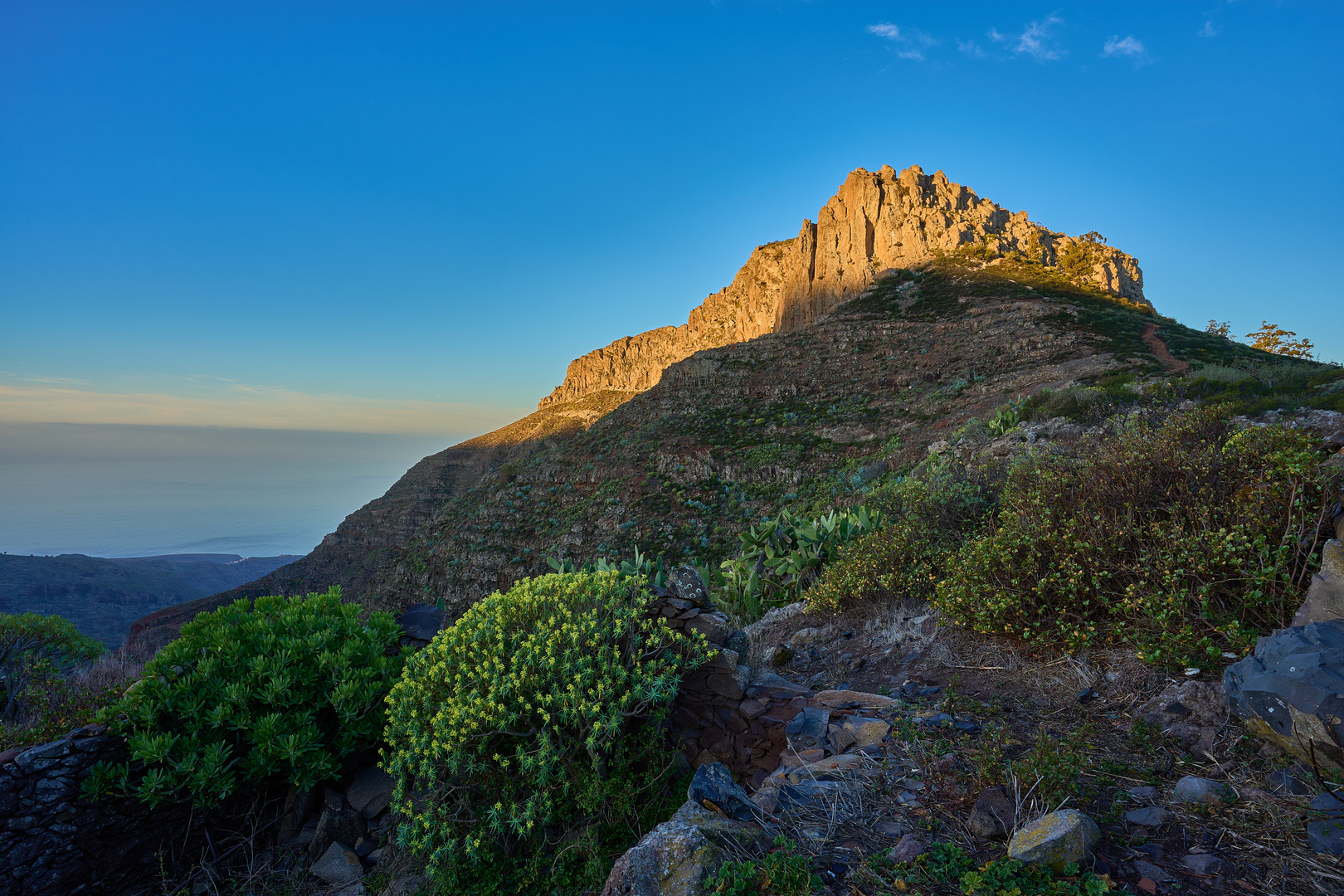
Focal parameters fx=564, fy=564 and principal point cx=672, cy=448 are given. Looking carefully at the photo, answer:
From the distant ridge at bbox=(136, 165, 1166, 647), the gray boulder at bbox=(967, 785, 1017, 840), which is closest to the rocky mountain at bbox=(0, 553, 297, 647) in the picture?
the distant ridge at bbox=(136, 165, 1166, 647)

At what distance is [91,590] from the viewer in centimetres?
6134

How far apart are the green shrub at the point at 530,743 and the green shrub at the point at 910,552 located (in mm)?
3617

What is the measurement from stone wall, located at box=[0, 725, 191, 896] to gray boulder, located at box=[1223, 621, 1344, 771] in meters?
6.55

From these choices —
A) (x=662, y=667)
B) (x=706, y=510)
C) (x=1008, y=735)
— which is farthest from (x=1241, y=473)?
(x=706, y=510)

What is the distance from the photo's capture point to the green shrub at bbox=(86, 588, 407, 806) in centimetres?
373

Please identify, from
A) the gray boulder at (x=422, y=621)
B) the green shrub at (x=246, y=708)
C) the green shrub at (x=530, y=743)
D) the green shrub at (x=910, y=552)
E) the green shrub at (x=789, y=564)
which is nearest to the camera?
the green shrub at (x=530, y=743)

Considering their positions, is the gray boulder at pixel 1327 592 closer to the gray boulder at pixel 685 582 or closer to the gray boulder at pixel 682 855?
the gray boulder at pixel 682 855

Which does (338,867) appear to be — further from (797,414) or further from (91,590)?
(91,590)

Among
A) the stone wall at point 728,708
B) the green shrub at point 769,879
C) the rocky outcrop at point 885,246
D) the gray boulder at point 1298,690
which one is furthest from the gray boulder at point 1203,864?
the rocky outcrop at point 885,246

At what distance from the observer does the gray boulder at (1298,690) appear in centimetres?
243

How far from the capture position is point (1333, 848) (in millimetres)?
2037

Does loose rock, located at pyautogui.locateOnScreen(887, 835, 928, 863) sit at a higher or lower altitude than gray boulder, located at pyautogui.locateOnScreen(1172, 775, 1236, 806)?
higher

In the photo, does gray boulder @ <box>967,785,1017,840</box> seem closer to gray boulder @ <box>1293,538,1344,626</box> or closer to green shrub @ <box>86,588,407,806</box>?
gray boulder @ <box>1293,538,1344,626</box>

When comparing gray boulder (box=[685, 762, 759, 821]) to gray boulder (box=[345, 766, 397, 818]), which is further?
gray boulder (box=[345, 766, 397, 818])
